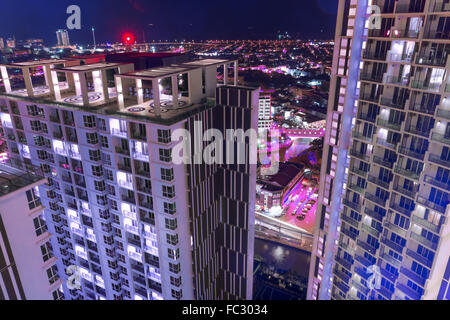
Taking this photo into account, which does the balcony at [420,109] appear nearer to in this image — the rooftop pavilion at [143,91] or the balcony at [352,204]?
the balcony at [352,204]

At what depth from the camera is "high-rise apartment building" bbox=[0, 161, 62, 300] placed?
18.3 m

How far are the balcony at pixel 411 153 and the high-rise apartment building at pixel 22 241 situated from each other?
29.0m

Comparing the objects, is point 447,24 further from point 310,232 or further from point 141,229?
point 310,232

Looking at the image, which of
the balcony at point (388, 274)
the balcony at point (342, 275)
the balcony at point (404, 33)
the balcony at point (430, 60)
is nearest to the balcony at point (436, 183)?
the balcony at point (430, 60)

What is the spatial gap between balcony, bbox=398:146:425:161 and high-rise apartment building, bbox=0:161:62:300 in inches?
1140

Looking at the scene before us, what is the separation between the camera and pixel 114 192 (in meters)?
32.2

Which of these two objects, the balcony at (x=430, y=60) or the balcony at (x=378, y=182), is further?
the balcony at (x=378, y=182)

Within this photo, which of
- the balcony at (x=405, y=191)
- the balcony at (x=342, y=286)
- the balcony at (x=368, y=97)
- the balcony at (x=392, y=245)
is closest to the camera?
the balcony at (x=405, y=191)

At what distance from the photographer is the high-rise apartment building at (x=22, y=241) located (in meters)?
18.3

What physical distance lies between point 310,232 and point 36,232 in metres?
72.9

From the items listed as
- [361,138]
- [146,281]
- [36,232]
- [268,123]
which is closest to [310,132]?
[268,123]

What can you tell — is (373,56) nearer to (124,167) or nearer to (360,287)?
(360,287)
